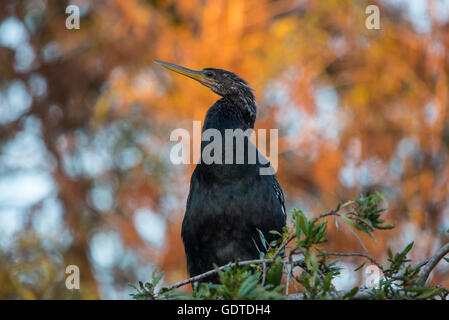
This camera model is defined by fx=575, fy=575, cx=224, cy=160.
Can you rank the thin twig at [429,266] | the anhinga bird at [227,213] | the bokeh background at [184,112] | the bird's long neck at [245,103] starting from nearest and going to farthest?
the thin twig at [429,266] → the anhinga bird at [227,213] → the bird's long neck at [245,103] → the bokeh background at [184,112]

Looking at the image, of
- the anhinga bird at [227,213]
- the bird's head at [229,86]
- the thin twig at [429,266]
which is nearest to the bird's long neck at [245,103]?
the bird's head at [229,86]

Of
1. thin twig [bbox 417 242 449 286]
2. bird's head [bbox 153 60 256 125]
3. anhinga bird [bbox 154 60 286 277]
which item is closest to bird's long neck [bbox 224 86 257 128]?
bird's head [bbox 153 60 256 125]

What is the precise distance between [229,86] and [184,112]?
465 cm

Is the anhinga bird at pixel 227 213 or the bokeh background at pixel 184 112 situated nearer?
the anhinga bird at pixel 227 213

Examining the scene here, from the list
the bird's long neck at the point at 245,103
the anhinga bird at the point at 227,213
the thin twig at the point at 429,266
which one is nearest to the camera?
the thin twig at the point at 429,266

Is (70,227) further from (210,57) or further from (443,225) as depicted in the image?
(443,225)

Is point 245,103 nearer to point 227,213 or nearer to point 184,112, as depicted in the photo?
point 227,213

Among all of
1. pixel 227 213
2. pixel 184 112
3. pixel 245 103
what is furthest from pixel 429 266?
pixel 184 112

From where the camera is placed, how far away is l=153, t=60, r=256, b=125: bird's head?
5.06 m

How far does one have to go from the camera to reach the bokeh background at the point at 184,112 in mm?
9203

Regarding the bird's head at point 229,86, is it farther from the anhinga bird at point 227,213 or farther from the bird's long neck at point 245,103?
the anhinga bird at point 227,213

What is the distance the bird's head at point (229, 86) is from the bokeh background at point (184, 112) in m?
3.79

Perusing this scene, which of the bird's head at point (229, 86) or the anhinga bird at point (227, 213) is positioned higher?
the bird's head at point (229, 86)
